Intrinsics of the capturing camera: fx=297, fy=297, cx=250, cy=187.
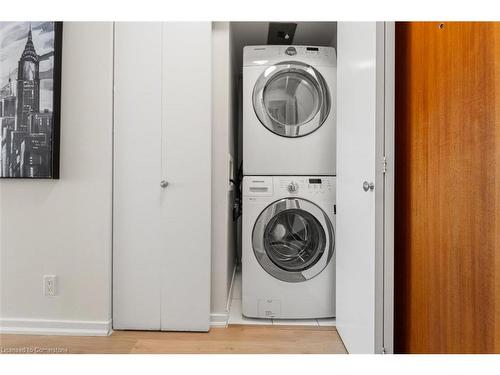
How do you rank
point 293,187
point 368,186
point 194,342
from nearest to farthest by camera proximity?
1. point 368,186
2. point 194,342
3. point 293,187

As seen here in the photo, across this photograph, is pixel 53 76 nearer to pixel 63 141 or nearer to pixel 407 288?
pixel 63 141

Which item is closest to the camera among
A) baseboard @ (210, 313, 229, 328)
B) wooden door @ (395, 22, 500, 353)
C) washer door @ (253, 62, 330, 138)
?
wooden door @ (395, 22, 500, 353)

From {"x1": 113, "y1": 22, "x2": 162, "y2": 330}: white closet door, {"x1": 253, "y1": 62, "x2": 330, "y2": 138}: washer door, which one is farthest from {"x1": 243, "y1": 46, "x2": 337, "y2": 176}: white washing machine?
{"x1": 113, "y1": 22, "x2": 162, "y2": 330}: white closet door

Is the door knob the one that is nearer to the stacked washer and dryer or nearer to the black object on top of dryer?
the stacked washer and dryer

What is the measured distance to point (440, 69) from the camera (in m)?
1.00

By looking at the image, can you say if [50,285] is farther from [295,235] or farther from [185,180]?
[295,235]

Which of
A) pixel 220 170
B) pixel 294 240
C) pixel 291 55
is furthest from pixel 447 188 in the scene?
pixel 291 55

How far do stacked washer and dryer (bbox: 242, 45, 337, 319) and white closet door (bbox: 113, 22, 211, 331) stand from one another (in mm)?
371

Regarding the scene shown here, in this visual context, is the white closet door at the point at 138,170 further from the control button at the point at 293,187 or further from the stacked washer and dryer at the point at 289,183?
the control button at the point at 293,187

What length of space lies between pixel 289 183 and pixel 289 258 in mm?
496

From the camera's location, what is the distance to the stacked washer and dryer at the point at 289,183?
1.94 m

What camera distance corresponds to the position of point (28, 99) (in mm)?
1687

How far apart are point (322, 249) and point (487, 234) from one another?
119cm

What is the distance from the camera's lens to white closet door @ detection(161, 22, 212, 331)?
70.0 inches
